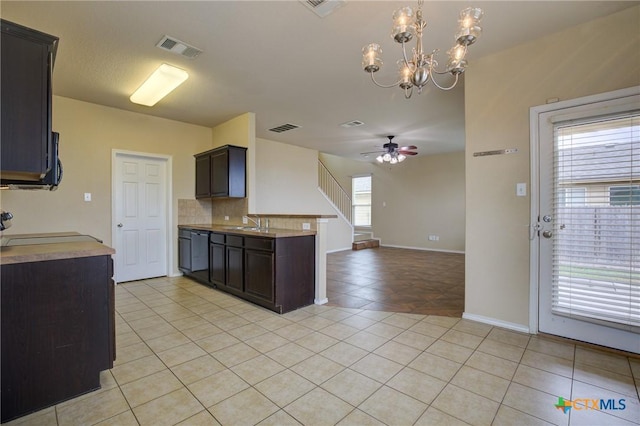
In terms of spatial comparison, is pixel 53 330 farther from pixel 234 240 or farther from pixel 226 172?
pixel 226 172

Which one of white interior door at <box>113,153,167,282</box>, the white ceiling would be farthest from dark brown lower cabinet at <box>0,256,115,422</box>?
white interior door at <box>113,153,167,282</box>

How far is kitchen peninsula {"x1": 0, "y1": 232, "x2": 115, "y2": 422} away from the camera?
5.43ft

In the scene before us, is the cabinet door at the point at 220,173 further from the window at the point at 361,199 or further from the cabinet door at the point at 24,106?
the window at the point at 361,199

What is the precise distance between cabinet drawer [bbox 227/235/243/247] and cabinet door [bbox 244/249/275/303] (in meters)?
0.18

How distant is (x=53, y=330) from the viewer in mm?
1791

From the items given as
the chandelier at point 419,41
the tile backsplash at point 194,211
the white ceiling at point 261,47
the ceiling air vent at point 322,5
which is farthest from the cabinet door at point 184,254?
the chandelier at point 419,41

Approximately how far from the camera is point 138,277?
487 centimetres

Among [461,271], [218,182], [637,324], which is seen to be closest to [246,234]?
[218,182]

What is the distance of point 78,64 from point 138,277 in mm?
3185

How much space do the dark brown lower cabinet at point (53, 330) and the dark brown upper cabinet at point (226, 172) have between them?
2709mm

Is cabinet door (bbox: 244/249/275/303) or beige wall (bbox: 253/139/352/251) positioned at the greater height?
beige wall (bbox: 253/139/352/251)

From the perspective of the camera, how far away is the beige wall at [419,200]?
26.2 feet

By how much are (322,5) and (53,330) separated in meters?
2.88

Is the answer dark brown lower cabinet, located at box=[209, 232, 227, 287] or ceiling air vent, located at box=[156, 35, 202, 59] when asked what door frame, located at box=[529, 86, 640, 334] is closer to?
ceiling air vent, located at box=[156, 35, 202, 59]
